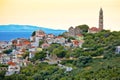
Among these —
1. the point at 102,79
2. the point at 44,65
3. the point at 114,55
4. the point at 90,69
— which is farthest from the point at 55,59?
the point at 102,79

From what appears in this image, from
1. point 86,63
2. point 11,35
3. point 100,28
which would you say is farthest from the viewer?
point 11,35

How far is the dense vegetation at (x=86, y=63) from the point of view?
11.4 meters

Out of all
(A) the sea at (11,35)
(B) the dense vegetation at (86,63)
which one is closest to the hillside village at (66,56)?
(B) the dense vegetation at (86,63)

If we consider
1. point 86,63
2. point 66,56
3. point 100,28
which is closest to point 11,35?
point 100,28

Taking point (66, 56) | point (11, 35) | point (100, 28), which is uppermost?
point (100, 28)

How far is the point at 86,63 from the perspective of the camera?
13.4 meters

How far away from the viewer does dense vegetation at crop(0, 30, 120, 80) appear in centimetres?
1144

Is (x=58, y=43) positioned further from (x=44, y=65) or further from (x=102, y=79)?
(x=102, y=79)

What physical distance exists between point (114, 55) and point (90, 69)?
67.2 inches

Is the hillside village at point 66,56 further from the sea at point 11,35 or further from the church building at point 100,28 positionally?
the sea at point 11,35

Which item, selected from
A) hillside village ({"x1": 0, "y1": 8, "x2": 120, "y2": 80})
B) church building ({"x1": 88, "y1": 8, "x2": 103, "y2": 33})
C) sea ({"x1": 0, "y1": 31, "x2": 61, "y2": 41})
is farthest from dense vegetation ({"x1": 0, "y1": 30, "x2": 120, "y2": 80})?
sea ({"x1": 0, "y1": 31, "x2": 61, "y2": 41})

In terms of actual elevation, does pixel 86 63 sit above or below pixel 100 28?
below

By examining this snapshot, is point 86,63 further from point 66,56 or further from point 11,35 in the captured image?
point 11,35

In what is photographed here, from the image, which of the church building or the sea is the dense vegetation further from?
the sea
